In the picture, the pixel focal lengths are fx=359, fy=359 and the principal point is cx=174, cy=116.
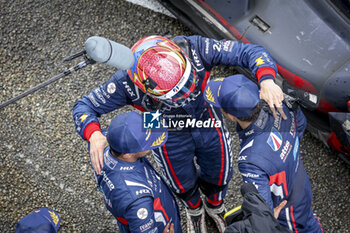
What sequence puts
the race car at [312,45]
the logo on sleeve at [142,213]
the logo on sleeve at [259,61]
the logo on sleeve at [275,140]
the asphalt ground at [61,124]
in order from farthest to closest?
the asphalt ground at [61,124] < the race car at [312,45] < the logo on sleeve at [259,61] < the logo on sleeve at [275,140] < the logo on sleeve at [142,213]

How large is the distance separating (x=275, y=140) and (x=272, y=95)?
32 centimetres

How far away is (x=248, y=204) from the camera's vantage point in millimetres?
2305

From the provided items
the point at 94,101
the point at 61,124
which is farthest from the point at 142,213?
the point at 61,124

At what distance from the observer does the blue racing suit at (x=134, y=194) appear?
2.44 m

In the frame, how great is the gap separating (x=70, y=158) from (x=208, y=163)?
175 cm

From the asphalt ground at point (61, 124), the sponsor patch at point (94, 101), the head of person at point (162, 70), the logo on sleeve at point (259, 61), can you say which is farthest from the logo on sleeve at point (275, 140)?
the asphalt ground at point (61, 124)

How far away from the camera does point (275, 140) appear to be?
100 inches

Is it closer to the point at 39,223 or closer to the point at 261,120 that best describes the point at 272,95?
the point at 261,120

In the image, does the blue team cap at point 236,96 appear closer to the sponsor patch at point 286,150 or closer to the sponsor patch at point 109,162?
the sponsor patch at point 286,150

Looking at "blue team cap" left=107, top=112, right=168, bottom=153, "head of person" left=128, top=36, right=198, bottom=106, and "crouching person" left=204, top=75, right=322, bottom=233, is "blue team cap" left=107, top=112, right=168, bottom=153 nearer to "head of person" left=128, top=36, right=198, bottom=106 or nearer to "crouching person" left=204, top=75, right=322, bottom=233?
"head of person" left=128, top=36, right=198, bottom=106

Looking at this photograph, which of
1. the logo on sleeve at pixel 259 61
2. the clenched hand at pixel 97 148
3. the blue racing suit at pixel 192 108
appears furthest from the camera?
the blue racing suit at pixel 192 108

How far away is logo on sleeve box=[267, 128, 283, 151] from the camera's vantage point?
253 cm

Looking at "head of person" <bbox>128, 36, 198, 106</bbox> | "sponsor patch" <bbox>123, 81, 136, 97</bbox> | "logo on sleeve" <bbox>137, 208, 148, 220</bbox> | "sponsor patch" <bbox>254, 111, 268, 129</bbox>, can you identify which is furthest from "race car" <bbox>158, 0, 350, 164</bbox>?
"logo on sleeve" <bbox>137, 208, 148, 220</bbox>

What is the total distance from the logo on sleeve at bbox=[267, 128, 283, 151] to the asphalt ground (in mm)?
1595
